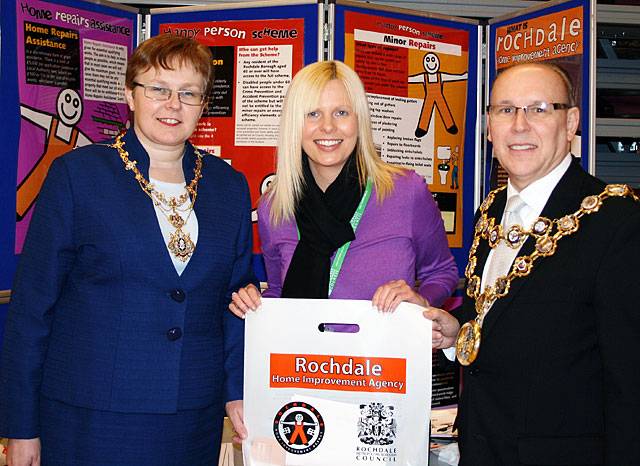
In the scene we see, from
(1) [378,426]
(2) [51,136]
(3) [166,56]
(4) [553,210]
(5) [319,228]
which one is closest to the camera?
(4) [553,210]

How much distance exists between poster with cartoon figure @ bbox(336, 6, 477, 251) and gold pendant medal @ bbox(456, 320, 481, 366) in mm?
2262

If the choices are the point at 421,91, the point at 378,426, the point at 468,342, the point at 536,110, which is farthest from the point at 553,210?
the point at 421,91

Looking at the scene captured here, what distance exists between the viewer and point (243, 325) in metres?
2.53

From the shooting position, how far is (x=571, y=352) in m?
1.80

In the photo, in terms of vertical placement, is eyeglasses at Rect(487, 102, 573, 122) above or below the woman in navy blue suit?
above

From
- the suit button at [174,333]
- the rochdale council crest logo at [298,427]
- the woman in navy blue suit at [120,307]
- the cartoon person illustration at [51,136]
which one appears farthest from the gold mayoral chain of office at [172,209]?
the cartoon person illustration at [51,136]

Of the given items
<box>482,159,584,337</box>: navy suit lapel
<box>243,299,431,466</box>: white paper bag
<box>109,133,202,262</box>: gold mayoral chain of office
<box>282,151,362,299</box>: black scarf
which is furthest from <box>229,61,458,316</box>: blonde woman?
<box>482,159,584,337</box>: navy suit lapel

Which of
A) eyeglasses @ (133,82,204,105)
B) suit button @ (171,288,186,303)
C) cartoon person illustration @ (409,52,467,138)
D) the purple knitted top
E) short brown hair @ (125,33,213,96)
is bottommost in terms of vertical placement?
suit button @ (171,288,186,303)

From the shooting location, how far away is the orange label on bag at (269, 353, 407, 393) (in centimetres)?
218

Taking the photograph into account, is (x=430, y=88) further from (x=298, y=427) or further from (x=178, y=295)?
(x=298, y=427)

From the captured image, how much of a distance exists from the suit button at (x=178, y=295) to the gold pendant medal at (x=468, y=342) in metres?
0.84

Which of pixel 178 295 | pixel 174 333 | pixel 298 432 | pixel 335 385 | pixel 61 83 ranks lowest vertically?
pixel 298 432

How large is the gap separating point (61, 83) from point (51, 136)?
27 centimetres

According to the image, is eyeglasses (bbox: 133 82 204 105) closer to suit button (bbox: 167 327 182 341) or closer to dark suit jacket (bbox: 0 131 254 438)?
dark suit jacket (bbox: 0 131 254 438)
